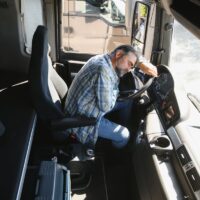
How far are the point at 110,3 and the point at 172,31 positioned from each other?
0.59 meters

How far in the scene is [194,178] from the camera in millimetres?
1905

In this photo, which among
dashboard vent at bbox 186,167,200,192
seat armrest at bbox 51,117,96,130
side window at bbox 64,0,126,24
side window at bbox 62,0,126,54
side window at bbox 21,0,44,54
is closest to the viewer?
dashboard vent at bbox 186,167,200,192

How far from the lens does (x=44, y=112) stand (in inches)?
97.8

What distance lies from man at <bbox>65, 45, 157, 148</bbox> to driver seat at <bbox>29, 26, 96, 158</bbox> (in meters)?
0.08

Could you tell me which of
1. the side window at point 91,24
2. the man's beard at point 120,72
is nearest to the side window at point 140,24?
the side window at point 91,24

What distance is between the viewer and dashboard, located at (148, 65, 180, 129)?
2.45 meters

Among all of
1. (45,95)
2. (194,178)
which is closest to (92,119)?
(45,95)

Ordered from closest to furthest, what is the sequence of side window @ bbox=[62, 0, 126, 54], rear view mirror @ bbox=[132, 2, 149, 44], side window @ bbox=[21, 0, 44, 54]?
1. rear view mirror @ bbox=[132, 2, 149, 44]
2. side window @ bbox=[62, 0, 126, 54]
3. side window @ bbox=[21, 0, 44, 54]

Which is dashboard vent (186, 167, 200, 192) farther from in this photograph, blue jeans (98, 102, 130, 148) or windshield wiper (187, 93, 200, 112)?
blue jeans (98, 102, 130, 148)

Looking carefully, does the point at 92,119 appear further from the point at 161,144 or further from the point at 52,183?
the point at 52,183

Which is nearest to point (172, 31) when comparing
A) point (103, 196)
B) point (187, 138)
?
point (187, 138)

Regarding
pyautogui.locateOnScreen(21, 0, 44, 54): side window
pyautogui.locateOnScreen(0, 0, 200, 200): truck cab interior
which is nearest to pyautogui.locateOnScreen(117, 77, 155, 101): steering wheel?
pyautogui.locateOnScreen(0, 0, 200, 200): truck cab interior

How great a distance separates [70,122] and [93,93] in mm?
269

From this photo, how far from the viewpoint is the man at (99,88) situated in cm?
242
